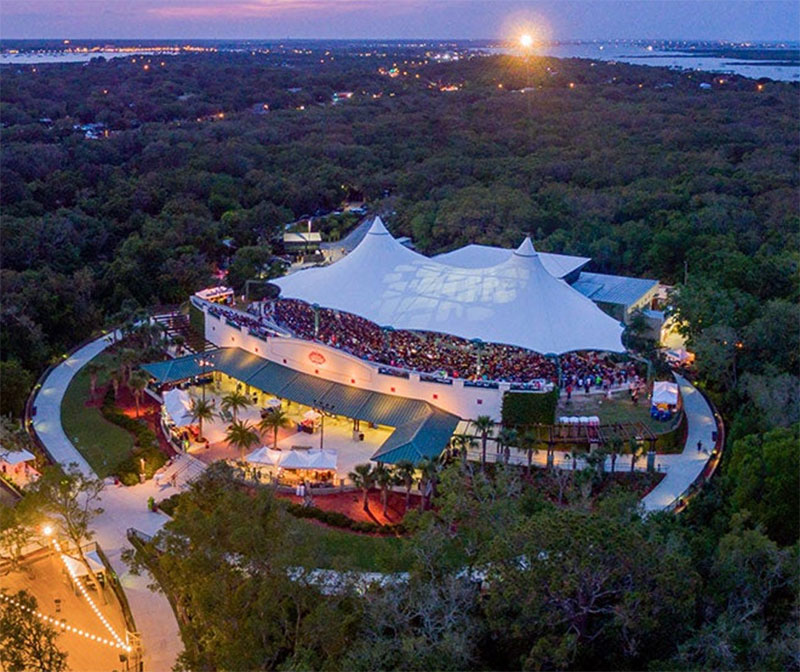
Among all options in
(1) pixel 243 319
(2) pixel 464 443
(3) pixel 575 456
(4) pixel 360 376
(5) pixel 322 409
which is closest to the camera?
(3) pixel 575 456

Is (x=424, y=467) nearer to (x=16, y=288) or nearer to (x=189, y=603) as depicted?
(x=189, y=603)

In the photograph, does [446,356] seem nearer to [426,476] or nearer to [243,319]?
[426,476]

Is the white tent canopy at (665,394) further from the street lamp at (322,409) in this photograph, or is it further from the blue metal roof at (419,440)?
the street lamp at (322,409)

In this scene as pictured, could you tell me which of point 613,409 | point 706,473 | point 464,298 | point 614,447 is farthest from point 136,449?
point 706,473

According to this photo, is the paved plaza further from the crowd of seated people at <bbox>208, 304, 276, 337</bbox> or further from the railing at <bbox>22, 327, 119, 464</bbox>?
the crowd of seated people at <bbox>208, 304, 276, 337</bbox>

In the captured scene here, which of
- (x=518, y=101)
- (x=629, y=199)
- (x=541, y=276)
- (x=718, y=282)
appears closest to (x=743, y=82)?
(x=518, y=101)
